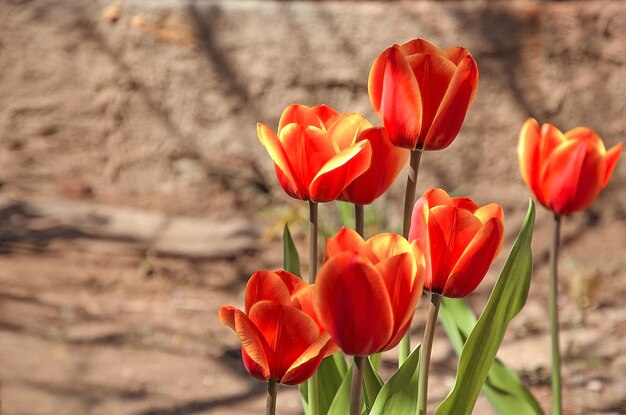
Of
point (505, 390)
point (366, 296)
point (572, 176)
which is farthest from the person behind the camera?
point (505, 390)

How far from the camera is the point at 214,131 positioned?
338 cm

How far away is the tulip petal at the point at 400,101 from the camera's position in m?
0.98

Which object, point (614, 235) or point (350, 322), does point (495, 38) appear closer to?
point (614, 235)

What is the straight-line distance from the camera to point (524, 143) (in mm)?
1335

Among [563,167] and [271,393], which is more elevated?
[563,167]

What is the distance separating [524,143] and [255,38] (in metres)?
2.06

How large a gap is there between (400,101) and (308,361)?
286mm

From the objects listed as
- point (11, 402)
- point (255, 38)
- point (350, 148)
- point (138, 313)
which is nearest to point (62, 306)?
point (138, 313)

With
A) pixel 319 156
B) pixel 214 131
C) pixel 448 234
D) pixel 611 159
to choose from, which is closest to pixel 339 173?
pixel 319 156

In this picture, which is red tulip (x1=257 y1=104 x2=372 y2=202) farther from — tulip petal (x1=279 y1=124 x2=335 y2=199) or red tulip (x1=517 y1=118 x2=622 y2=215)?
red tulip (x1=517 y1=118 x2=622 y2=215)

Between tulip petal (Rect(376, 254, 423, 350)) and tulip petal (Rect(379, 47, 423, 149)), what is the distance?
0.20m

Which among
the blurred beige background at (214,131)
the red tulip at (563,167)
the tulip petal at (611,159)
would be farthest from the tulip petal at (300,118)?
the blurred beige background at (214,131)

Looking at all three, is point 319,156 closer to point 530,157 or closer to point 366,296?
point 366,296

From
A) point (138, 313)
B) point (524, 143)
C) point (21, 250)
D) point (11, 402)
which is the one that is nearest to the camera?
point (524, 143)
